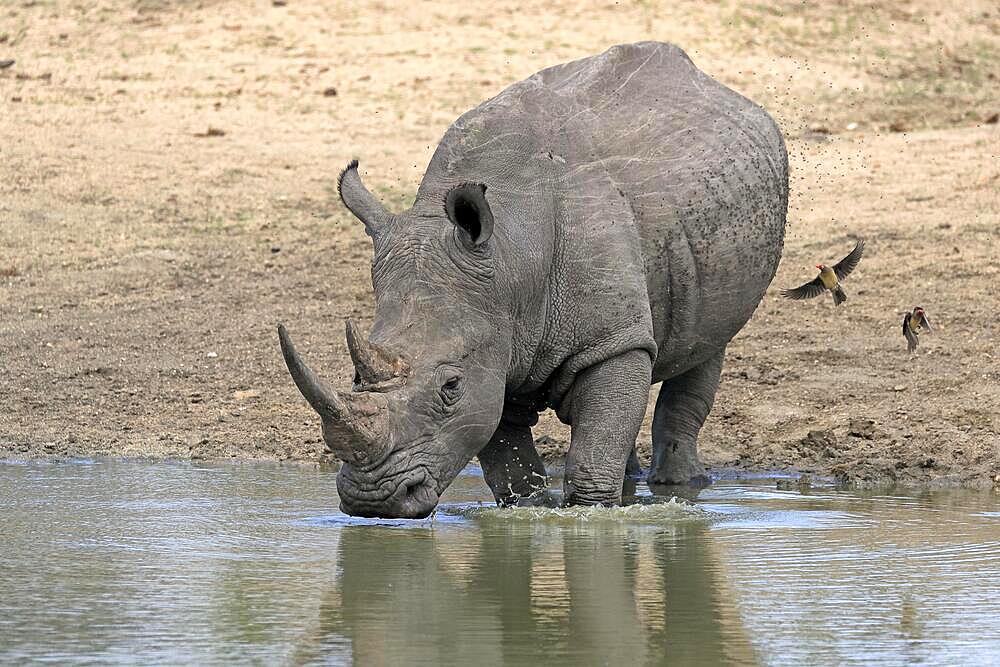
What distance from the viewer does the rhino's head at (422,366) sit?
24.0 ft

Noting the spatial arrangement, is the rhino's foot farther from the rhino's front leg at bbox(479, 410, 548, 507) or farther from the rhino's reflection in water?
the rhino's reflection in water

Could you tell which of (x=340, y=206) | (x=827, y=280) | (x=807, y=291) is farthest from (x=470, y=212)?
(x=340, y=206)

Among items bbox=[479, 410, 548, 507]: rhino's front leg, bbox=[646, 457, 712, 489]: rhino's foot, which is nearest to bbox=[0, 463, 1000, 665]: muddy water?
bbox=[479, 410, 548, 507]: rhino's front leg

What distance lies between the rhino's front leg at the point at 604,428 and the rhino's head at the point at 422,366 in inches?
20.3

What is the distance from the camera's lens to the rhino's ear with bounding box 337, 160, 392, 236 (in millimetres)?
8180

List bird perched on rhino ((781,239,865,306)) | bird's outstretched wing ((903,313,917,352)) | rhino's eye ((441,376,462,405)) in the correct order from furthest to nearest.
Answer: bird's outstretched wing ((903,313,917,352))
bird perched on rhino ((781,239,865,306))
rhino's eye ((441,376,462,405))

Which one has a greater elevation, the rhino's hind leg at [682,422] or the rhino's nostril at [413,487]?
the rhino's nostril at [413,487]

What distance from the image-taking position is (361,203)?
831 cm

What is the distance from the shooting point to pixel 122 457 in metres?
10.3

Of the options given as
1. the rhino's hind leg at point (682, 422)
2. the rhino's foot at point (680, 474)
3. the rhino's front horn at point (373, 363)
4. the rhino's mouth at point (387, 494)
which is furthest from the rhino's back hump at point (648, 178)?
the rhino's mouth at point (387, 494)

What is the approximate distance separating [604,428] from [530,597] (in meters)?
1.75

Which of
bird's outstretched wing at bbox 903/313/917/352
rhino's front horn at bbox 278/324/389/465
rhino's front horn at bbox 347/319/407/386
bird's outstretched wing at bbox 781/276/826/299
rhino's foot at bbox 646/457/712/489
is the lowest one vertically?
rhino's foot at bbox 646/457/712/489

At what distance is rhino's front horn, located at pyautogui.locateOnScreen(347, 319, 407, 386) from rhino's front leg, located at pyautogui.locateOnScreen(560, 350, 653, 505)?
1.10 metres

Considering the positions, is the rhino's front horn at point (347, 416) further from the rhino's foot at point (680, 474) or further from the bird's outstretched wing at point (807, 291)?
the bird's outstretched wing at point (807, 291)
